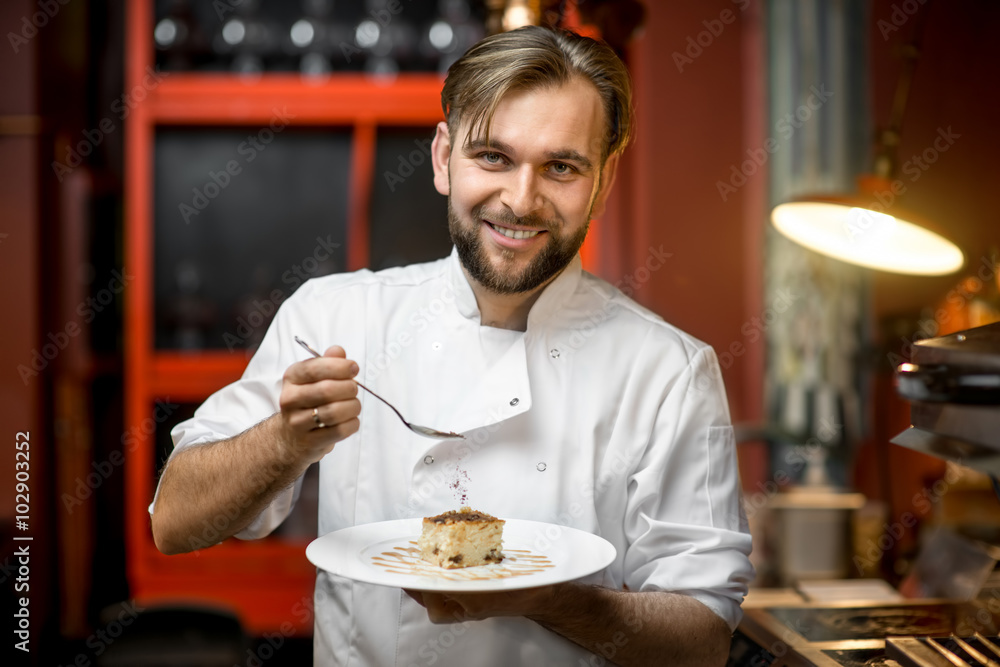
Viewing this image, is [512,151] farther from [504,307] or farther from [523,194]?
[504,307]

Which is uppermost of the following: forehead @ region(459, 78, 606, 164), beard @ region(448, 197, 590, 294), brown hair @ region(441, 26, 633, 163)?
brown hair @ region(441, 26, 633, 163)

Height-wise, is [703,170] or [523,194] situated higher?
[703,170]

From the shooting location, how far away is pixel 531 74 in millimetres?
1284

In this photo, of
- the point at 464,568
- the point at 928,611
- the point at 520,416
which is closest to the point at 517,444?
the point at 520,416

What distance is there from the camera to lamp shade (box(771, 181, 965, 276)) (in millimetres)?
1685

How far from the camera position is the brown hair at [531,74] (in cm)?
128

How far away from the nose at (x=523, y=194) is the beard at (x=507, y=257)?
26 millimetres

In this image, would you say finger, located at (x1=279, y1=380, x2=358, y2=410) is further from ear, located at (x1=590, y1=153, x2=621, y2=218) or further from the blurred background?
the blurred background

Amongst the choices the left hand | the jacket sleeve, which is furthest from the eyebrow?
the left hand

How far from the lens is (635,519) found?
4.47ft

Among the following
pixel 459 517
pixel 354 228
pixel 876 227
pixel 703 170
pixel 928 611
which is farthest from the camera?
pixel 354 228

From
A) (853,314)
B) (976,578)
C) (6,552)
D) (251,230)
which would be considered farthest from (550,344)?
(251,230)

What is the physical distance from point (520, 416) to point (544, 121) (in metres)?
0.47

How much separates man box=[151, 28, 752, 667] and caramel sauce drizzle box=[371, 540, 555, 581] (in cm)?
11
